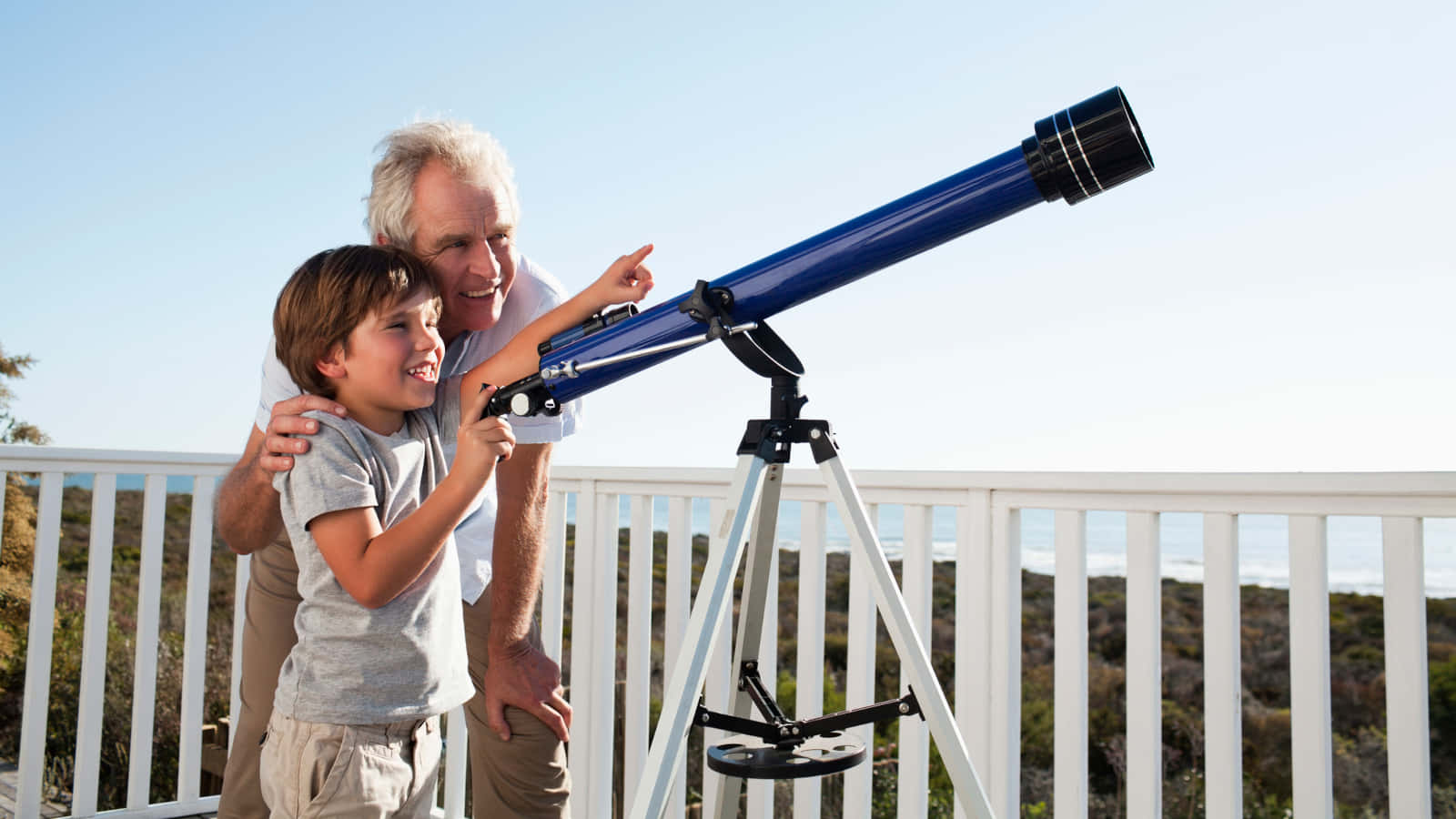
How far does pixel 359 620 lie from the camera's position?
1.26 meters

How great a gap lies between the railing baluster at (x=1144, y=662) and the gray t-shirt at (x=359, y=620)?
1094 mm

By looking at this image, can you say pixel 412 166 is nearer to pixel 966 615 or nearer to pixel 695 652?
pixel 695 652

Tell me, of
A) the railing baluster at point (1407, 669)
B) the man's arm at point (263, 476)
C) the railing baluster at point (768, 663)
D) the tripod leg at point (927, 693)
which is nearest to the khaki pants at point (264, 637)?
the man's arm at point (263, 476)

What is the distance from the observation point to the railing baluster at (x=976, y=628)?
5.74 feet

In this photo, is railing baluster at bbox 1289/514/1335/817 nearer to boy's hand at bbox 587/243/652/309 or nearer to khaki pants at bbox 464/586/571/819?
boy's hand at bbox 587/243/652/309

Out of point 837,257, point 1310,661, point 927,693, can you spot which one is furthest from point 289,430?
point 1310,661

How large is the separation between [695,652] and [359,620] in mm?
514

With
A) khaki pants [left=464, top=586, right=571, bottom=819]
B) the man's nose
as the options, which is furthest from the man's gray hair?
khaki pants [left=464, top=586, right=571, bottom=819]

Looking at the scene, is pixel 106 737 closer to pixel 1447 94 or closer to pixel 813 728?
pixel 813 728

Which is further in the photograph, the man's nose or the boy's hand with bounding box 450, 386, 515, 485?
the man's nose

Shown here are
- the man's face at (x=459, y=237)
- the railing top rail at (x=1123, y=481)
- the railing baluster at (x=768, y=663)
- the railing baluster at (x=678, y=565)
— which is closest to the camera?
the railing top rail at (x=1123, y=481)

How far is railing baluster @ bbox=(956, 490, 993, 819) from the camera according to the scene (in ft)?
5.74

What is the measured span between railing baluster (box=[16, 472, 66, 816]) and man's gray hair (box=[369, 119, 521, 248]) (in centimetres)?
151

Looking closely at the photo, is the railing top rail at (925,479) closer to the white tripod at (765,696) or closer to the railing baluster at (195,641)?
the railing baluster at (195,641)
